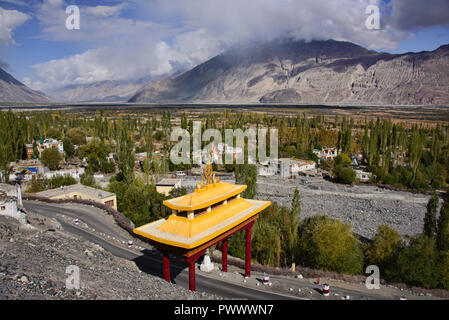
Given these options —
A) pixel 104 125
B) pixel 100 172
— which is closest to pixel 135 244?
pixel 100 172

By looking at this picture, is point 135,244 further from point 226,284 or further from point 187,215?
point 187,215

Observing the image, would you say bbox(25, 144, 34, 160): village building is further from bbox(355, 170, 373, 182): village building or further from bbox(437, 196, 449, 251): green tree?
bbox(437, 196, 449, 251): green tree

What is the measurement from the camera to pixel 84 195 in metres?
23.0

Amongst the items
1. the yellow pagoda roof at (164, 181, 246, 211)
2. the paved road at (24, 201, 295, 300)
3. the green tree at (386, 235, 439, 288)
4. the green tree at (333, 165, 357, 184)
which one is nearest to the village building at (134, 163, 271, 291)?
the yellow pagoda roof at (164, 181, 246, 211)

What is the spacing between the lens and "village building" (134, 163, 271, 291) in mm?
9812

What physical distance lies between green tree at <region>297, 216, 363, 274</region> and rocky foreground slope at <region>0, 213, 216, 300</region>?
652 cm

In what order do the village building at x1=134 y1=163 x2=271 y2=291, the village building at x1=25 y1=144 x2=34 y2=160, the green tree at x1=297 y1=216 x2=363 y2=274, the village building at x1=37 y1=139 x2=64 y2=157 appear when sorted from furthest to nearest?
the village building at x1=37 y1=139 x2=64 y2=157 → the village building at x1=25 y1=144 x2=34 y2=160 → the green tree at x1=297 y1=216 x2=363 y2=274 → the village building at x1=134 y1=163 x2=271 y2=291

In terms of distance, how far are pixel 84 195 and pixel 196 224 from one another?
15.4 metres

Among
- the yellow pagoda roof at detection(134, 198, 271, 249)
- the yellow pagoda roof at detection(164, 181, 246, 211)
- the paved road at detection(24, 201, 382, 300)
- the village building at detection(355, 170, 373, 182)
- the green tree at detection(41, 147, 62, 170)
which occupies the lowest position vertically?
the village building at detection(355, 170, 373, 182)

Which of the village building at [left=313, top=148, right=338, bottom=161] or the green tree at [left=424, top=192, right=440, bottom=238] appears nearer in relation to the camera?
the green tree at [left=424, top=192, right=440, bottom=238]

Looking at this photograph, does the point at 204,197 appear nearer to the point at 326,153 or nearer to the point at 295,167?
the point at 295,167

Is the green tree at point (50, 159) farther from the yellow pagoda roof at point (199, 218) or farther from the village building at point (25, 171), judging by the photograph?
the yellow pagoda roof at point (199, 218)

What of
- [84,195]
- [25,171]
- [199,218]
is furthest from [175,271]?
[25,171]

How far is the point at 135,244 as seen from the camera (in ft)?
52.6
